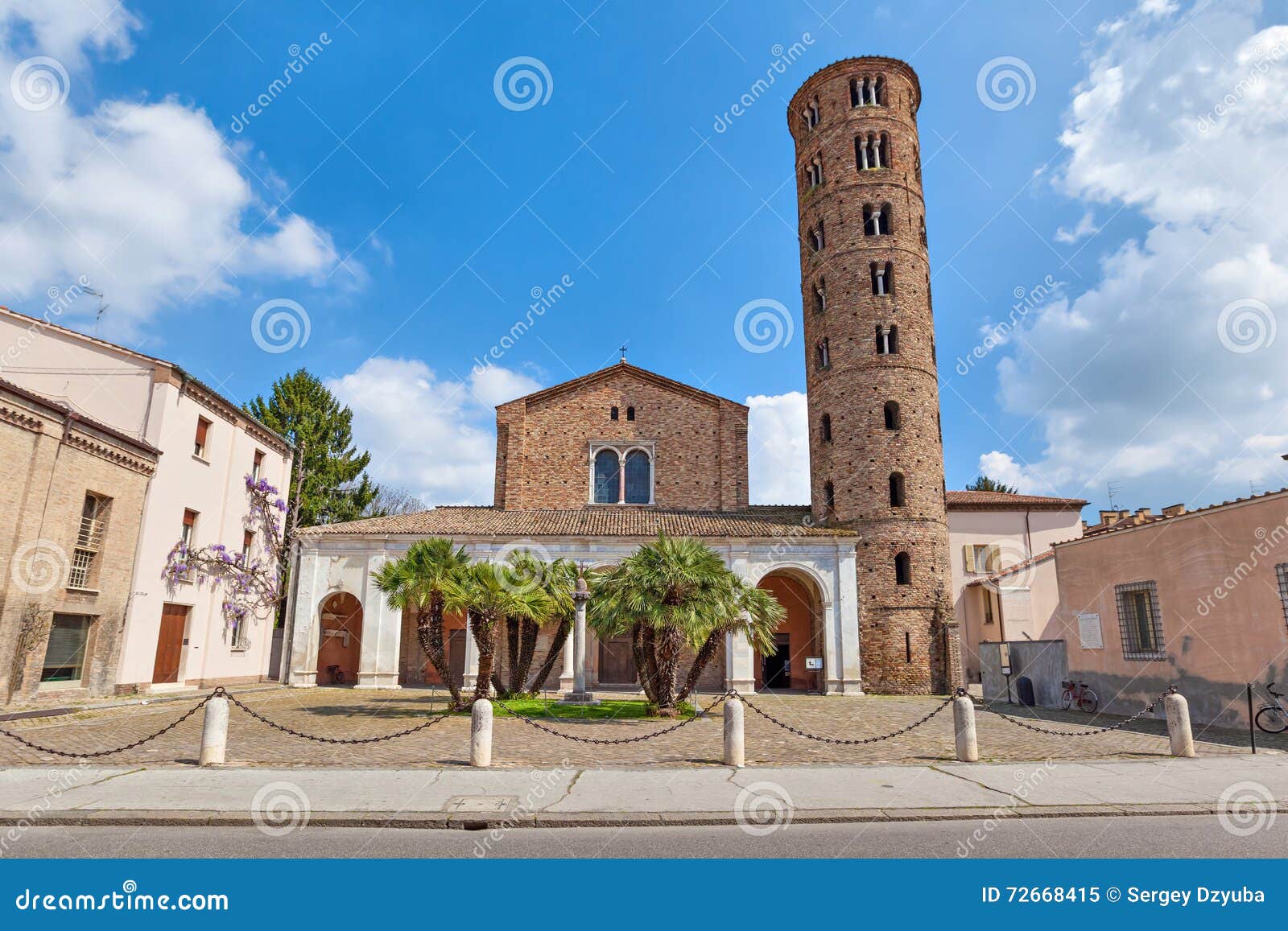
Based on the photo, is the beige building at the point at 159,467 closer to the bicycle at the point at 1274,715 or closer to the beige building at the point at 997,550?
the bicycle at the point at 1274,715

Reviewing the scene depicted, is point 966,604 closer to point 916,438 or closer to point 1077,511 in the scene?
point 1077,511

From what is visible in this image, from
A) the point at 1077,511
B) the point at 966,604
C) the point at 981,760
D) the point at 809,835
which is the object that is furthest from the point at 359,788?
the point at 1077,511

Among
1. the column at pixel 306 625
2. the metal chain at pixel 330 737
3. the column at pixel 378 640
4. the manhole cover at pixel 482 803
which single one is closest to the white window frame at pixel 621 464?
the column at pixel 378 640

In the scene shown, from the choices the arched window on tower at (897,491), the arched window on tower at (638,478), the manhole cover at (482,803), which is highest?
the arched window on tower at (638,478)

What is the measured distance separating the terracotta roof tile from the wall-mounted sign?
8.66m

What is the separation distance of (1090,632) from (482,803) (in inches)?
676

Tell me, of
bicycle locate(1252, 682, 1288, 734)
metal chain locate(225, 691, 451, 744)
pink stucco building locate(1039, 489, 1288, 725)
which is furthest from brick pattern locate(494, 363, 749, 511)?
bicycle locate(1252, 682, 1288, 734)

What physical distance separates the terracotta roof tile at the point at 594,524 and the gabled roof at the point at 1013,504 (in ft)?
36.8

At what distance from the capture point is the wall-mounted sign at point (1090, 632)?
18472mm

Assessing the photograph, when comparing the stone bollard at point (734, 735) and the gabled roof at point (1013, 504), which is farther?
the gabled roof at point (1013, 504)

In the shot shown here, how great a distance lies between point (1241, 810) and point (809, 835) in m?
5.01

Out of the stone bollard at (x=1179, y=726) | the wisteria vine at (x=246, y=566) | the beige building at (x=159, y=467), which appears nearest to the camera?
the stone bollard at (x=1179, y=726)

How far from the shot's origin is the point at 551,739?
1334cm

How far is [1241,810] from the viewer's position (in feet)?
25.9
